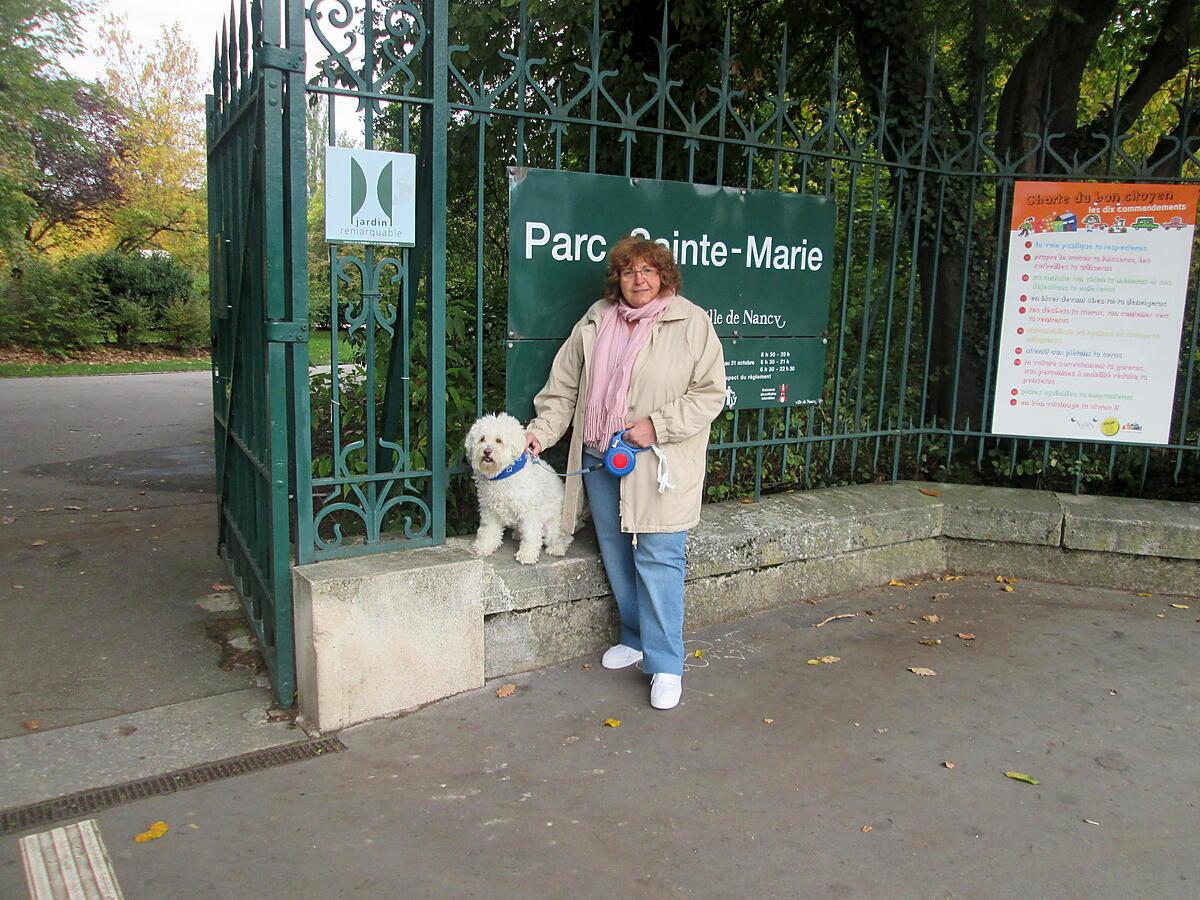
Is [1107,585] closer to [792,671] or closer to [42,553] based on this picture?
[792,671]

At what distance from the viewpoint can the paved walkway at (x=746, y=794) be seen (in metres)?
2.62

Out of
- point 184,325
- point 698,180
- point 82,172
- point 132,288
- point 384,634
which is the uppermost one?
point 82,172

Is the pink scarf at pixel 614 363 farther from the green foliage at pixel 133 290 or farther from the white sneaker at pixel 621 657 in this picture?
the green foliage at pixel 133 290

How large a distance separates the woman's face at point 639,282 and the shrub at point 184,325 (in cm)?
2068

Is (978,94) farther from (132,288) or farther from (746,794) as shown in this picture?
(132,288)

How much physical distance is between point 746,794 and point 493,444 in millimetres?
1607

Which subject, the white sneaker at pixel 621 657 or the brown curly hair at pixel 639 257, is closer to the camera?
the brown curly hair at pixel 639 257

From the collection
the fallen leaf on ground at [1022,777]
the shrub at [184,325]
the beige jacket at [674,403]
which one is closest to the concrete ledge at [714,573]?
the beige jacket at [674,403]

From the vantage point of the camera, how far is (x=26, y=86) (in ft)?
60.0

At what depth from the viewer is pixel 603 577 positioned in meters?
4.11

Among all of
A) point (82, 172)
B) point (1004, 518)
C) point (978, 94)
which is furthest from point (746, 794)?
point (82, 172)

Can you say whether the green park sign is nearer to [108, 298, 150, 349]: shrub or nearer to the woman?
the woman

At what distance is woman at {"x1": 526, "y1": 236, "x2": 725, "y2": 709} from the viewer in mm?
→ 3666

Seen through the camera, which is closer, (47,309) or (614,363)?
(614,363)
